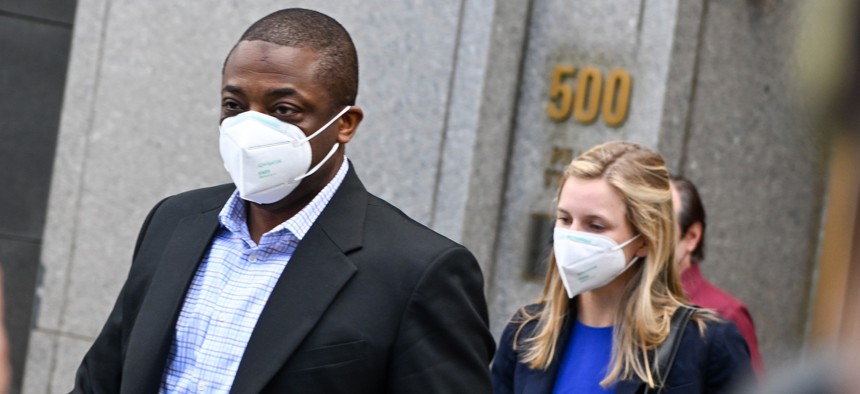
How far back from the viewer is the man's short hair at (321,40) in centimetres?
245

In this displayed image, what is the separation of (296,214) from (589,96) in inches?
126

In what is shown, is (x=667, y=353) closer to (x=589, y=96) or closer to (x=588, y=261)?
(x=588, y=261)

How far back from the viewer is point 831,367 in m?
0.52

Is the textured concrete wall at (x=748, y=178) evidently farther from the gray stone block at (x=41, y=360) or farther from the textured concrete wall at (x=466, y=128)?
the gray stone block at (x=41, y=360)

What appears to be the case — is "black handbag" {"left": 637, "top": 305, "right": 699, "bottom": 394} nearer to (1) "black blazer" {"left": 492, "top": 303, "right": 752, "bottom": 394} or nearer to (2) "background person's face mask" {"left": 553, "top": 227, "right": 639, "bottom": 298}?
(1) "black blazer" {"left": 492, "top": 303, "right": 752, "bottom": 394}

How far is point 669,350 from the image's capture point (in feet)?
10.7

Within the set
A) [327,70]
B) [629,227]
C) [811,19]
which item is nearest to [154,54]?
[629,227]

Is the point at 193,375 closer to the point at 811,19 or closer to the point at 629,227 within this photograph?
the point at 629,227

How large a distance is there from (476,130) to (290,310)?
332cm

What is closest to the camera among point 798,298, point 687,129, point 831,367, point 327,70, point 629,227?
point 831,367

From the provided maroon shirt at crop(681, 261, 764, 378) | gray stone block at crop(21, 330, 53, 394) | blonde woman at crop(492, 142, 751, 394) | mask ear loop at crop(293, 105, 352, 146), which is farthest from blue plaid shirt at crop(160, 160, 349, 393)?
gray stone block at crop(21, 330, 53, 394)

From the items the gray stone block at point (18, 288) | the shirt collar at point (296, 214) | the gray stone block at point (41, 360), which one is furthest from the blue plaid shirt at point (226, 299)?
the gray stone block at point (18, 288)

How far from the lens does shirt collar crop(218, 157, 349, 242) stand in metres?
2.43

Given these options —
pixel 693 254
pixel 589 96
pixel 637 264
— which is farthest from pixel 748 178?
pixel 637 264
